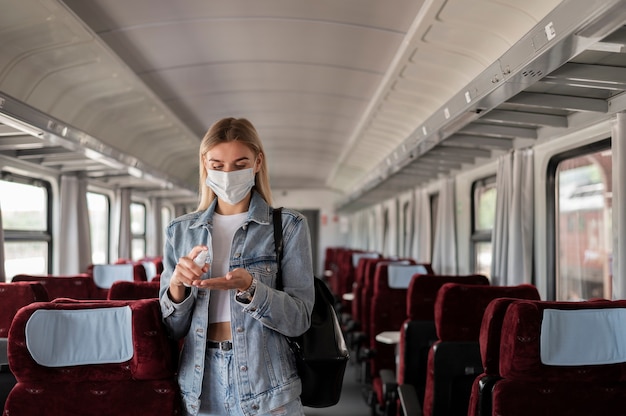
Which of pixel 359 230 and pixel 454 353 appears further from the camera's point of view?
pixel 359 230

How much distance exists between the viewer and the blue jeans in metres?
1.70

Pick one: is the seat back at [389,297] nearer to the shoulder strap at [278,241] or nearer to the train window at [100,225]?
the shoulder strap at [278,241]

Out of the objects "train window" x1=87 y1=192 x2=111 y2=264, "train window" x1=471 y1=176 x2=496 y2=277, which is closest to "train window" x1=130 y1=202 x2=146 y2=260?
"train window" x1=87 y1=192 x2=111 y2=264

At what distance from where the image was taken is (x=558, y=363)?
7.17 ft

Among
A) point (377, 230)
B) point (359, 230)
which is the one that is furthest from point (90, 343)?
point (359, 230)

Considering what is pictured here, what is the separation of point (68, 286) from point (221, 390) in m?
3.78

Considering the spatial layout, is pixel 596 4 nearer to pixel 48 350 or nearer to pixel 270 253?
pixel 270 253

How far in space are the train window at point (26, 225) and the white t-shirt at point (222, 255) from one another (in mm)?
4365

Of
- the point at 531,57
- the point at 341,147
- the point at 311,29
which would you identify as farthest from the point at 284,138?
the point at 531,57

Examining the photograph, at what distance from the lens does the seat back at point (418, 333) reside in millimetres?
4222

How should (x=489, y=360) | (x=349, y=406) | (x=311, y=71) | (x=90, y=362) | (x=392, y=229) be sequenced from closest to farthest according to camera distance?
1. (x=90, y=362)
2. (x=489, y=360)
3. (x=311, y=71)
4. (x=349, y=406)
5. (x=392, y=229)

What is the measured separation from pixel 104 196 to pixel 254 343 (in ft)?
25.8

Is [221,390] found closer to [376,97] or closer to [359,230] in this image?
[376,97]

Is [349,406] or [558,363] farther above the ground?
[558,363]
